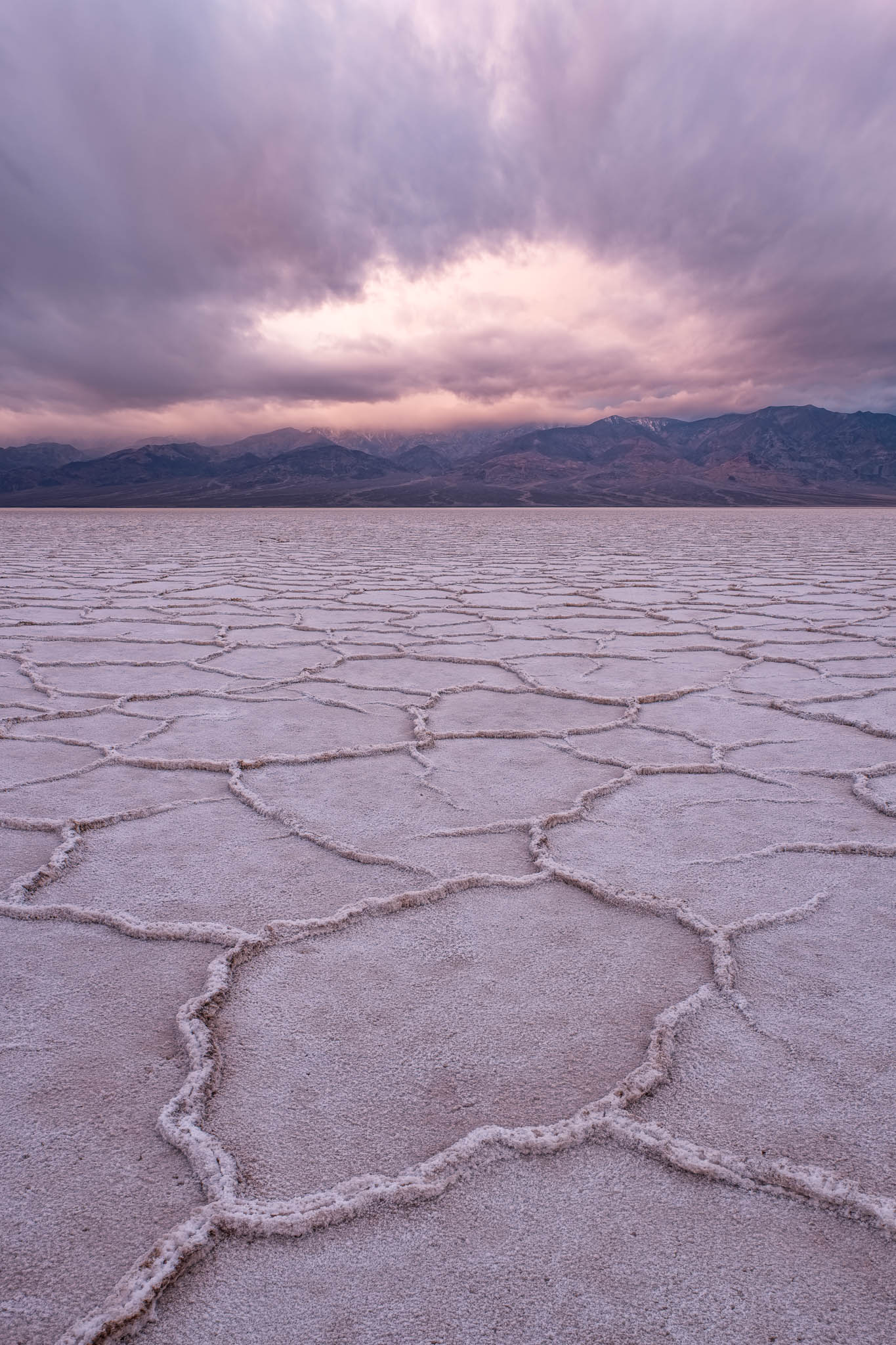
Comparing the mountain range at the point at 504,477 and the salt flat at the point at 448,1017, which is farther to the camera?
the mountain range at the point at 504,477

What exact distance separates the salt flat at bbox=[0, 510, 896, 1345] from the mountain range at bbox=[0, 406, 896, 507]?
4737 cm

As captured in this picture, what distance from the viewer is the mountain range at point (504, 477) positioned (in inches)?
2473

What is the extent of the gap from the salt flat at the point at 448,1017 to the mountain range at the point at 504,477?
4737 cm

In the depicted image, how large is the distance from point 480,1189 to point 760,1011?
1.35 ft

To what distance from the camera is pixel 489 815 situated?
1400mm

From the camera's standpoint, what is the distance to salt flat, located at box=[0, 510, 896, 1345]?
1.91 feet

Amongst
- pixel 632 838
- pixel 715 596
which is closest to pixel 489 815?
pixel 632 838

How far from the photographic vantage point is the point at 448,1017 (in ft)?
2.86

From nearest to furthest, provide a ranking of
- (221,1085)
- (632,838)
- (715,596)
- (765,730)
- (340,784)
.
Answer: (221,1085) < (632,838) < (340,784) < (765,730) < (715,596)

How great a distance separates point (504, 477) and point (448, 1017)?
95.5 meters

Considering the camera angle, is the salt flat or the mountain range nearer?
the salt flat

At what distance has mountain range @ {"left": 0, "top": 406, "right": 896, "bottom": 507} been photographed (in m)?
62.8

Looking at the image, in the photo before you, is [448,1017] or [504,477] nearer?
[448,1017]

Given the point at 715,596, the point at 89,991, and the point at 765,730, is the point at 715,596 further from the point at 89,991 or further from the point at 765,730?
the point at 89,991
